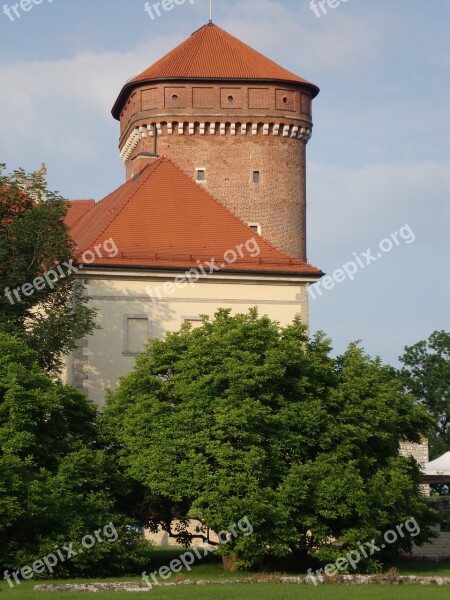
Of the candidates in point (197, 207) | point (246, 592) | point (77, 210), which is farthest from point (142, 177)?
point (246, 592)

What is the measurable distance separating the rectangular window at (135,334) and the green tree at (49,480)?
1077 cm

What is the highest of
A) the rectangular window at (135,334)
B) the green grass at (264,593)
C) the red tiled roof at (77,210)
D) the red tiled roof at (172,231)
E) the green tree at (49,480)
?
the red tiled roof at (77,210)

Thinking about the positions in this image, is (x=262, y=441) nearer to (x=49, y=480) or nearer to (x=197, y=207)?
(x=49, y=480)

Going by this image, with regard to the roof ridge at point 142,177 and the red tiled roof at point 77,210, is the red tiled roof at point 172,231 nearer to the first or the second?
the roof ridge at point 142,177

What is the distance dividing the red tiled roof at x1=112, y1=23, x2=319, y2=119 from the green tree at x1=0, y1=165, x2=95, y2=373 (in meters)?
16.1

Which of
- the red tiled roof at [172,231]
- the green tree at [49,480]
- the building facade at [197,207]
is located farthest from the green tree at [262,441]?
the red tiled roof at [172,231]

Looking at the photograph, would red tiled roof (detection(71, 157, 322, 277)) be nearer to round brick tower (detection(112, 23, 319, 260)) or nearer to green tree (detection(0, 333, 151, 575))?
round brick tower (detection(112, 23, 319, 260))

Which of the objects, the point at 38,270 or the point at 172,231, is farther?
the point at 172,231

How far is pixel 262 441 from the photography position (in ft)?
115

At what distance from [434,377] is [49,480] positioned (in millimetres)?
64954

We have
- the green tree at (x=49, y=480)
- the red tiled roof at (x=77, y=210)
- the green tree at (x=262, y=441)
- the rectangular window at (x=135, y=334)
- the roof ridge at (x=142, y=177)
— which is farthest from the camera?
the red tiled roof at (x=77, y=210)

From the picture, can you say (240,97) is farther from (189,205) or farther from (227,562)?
(227,562)

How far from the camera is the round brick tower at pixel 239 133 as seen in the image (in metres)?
57.2

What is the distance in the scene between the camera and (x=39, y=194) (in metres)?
43.5
